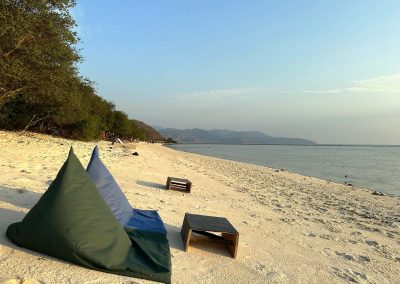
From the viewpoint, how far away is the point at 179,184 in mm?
10852

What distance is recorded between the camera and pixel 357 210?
12055 mm

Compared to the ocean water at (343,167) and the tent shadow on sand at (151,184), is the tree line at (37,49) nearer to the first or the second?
the tent shadow on sand at (151,184)

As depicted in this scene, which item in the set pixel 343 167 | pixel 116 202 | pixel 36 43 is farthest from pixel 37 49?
pixel 343 167

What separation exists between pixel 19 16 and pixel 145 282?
13.3m

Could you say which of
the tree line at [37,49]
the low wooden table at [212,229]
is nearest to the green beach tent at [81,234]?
the low wooden table at [212,229]

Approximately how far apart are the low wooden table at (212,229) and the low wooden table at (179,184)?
4626mm

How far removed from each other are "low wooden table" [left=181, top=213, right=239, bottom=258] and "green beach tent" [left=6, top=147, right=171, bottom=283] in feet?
2.04

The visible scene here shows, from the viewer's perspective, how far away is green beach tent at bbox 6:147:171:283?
4098 millimetres

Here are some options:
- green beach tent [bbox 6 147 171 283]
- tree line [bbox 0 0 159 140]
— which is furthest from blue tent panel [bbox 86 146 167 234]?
tree line [bbox 0 0 159 140]

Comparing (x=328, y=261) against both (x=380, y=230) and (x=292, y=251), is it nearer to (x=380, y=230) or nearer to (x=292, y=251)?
(x=292, y=251)

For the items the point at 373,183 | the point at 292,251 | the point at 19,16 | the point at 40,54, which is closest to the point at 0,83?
the point at 40,54

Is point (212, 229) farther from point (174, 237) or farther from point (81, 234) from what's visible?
point (81, 234)

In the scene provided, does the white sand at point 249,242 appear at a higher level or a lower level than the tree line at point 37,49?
lower

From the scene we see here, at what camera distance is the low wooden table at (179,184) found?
10555mm
